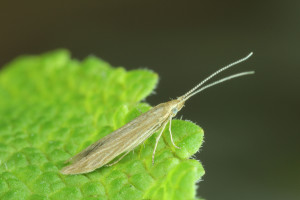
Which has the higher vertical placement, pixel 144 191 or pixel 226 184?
pixel 226 184

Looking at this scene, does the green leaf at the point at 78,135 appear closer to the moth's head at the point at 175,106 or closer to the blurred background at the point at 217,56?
the moth's head at the point at 175,106

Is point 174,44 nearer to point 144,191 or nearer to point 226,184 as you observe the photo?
point 226,184

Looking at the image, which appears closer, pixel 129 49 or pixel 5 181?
pixel 5 181

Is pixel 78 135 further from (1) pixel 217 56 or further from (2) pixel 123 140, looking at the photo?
(1) pixel 217 56

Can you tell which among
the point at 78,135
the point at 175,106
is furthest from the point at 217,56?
the point at 78,135

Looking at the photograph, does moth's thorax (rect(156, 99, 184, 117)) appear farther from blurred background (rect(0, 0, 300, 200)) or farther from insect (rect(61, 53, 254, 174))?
blurred background (rect(0, 0, 300, 200))

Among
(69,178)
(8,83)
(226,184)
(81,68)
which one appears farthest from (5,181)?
(226,184)

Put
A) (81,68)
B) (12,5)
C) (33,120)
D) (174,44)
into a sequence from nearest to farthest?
(33,120)
(81,68)
(174,44)
(12,5)
